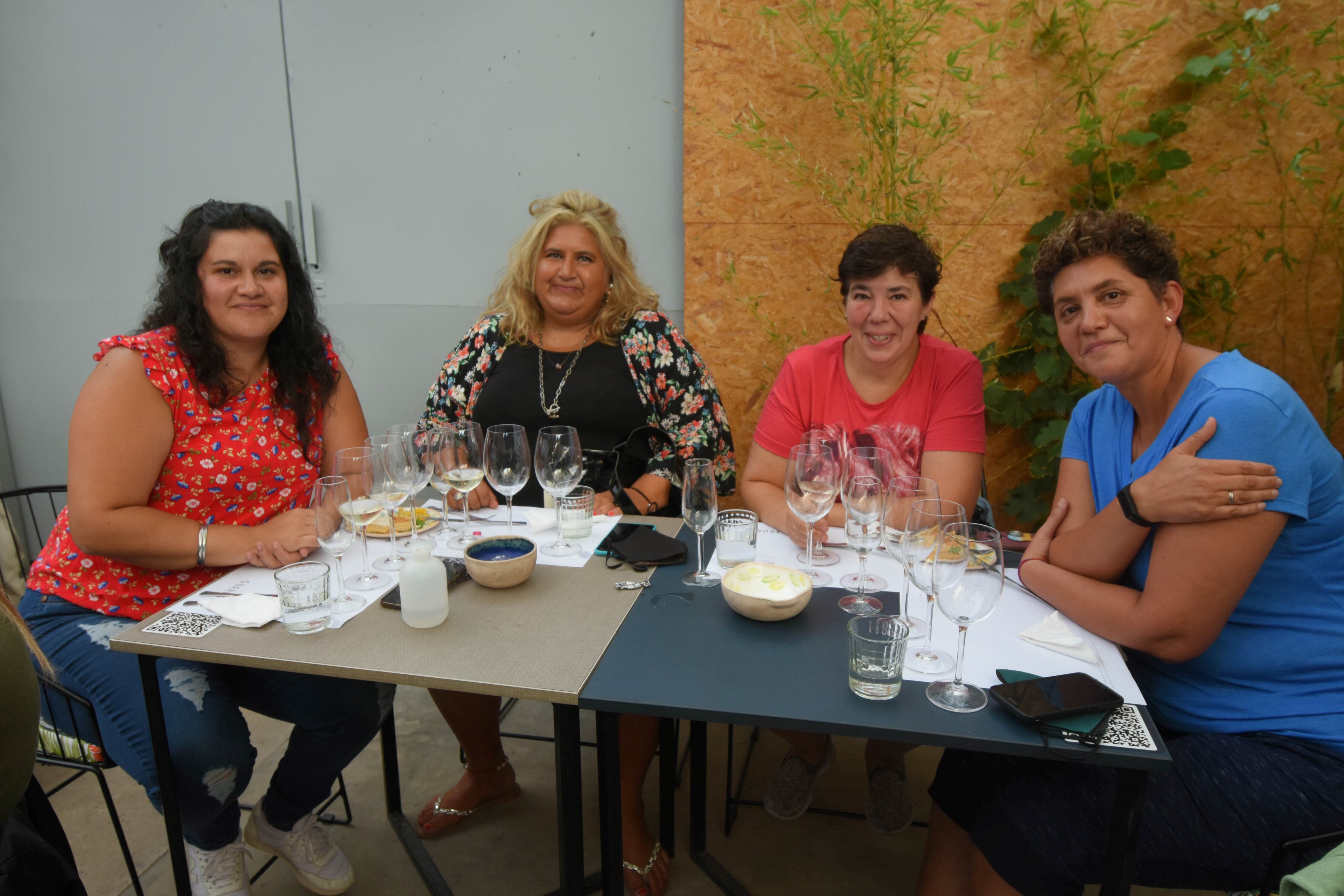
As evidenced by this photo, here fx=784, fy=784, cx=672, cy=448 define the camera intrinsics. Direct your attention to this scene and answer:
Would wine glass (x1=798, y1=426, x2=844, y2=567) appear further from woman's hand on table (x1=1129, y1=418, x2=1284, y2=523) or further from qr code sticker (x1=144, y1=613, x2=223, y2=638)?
qr code sticker (x1=144, y1=613, x2=223, y2=638)

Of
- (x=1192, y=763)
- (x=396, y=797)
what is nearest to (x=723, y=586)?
(x=1192, y=763)

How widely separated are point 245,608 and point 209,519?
50cm

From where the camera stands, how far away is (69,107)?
3.64 meters

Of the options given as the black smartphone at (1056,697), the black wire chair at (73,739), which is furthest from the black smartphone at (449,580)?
the black smartphone at (1056,697)

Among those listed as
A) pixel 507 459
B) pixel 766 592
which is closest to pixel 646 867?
pixel 766 592

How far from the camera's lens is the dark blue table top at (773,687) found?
106cm

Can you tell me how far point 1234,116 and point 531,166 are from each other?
8.59ft

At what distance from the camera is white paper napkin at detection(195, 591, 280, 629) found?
1.38m

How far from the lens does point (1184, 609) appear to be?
1254 mm

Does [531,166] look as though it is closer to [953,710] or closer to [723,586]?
[723,586]

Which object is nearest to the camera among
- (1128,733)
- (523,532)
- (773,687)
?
(1128,733)

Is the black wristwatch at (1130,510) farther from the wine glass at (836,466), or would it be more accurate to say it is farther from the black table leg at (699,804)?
the black table leg at (699,804)

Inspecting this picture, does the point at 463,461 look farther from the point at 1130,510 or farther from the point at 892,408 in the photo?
the point at 1130,510

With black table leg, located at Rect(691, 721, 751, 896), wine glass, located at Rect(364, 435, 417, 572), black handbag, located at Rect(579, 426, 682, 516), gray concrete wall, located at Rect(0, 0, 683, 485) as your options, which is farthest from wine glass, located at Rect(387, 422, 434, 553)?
gray concrete wall, located at Rect(0, 0, 683, 485)
